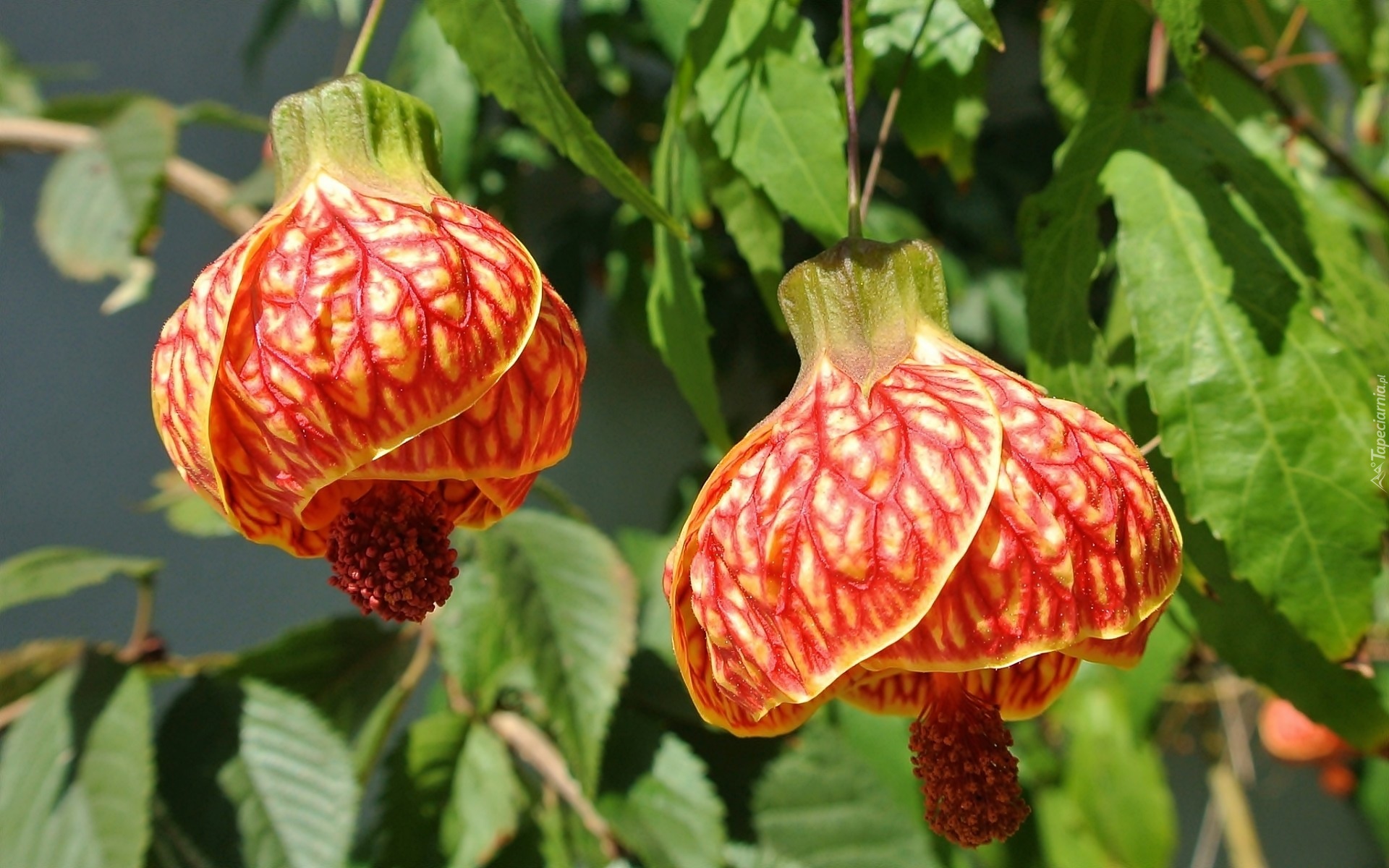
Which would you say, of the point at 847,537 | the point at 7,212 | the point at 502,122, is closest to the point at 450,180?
the point at 502,122

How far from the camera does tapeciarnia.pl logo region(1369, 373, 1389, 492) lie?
463 mm

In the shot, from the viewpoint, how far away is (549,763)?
2.90 ft

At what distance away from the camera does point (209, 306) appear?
0.41 m

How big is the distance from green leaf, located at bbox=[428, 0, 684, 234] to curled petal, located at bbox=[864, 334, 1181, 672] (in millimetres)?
164

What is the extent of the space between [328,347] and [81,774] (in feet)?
1.61

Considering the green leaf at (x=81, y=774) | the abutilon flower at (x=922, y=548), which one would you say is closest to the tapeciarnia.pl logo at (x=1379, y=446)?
the abutilon flower at (x=922, y=548)

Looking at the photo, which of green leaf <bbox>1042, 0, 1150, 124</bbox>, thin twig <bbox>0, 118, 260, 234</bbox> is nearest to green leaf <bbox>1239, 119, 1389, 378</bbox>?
green leaf <bbox>1042, 0, 1150, 124</bbox>

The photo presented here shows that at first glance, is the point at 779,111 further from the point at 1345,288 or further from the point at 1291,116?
the point at 1291,116

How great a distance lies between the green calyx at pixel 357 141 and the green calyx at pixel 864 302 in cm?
16

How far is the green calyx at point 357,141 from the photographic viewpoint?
468 millimetres

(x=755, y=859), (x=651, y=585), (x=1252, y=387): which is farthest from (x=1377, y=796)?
(x=1252, y=387)

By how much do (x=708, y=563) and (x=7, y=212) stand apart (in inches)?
54.4

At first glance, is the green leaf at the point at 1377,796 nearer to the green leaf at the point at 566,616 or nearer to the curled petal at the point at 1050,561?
the green leaf at the point at 566,616

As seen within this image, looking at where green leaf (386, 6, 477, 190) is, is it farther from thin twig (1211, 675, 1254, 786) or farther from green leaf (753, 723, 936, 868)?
thin twig (1211, 675, 1254, 786)
